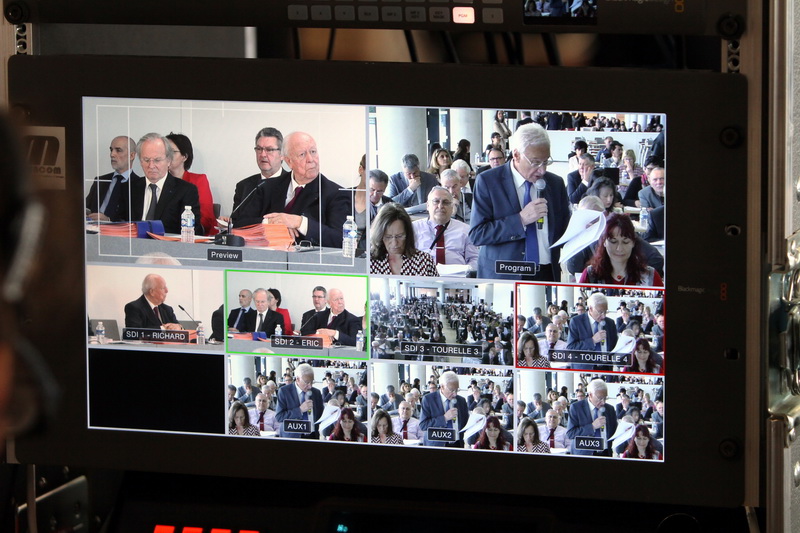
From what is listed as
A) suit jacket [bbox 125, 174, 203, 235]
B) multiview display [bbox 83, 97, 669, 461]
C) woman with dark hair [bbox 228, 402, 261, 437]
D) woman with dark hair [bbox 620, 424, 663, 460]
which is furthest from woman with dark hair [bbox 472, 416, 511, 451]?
suit jacket [bbox 125, 174, 203, 235]

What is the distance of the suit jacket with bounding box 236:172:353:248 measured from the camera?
0.88 m

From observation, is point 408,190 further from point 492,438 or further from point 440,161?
point 492,438

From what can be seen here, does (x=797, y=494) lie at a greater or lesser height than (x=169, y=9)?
lesser

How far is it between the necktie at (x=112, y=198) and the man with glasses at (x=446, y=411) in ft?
1.08

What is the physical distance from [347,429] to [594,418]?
0.22m

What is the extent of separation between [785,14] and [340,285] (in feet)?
1.40

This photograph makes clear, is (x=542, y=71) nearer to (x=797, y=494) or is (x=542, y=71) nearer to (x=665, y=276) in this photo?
(x=665, y=276)

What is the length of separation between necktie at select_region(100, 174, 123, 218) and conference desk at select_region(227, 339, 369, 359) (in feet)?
0.52

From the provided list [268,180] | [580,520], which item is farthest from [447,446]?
[268,180]

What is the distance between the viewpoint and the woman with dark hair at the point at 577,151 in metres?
0.83

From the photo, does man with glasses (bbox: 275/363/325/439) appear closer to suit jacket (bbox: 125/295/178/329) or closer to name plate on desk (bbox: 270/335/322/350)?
name plate on desk (bbox: 270/335/322/350)

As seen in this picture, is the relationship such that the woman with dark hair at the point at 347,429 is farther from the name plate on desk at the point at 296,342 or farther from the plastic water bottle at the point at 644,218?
Answer: the plastic water bottle at the point at 644,218

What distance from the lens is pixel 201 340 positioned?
0.91 meters

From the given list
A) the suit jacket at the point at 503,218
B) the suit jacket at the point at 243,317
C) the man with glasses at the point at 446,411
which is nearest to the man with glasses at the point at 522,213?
the suit jacket at the point at 503,218
